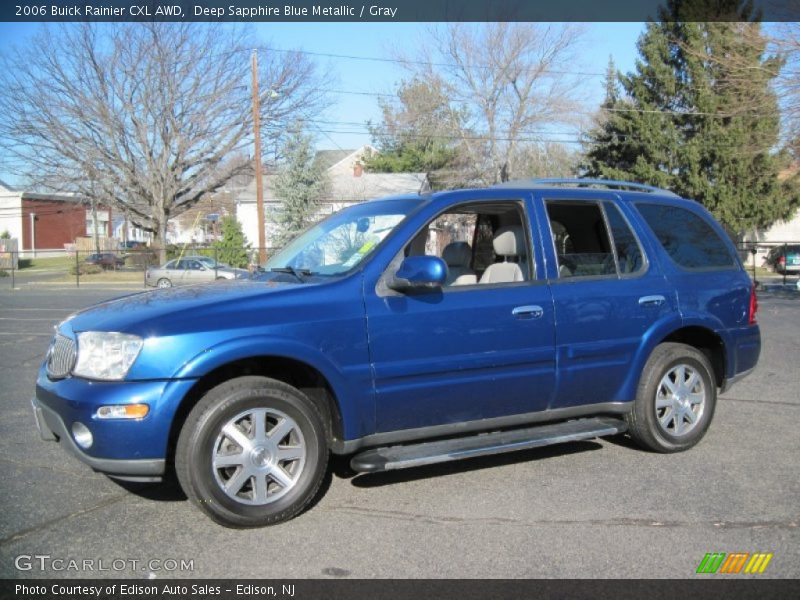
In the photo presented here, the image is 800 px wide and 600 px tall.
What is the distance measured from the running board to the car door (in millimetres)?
135

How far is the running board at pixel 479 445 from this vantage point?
411 centimetres

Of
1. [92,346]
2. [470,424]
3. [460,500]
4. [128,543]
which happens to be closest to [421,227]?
[470,424]

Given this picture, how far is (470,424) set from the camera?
4.54 meters

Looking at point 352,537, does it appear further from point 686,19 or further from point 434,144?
point 434,144

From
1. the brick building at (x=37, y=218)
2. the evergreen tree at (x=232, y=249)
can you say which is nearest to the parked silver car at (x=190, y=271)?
the evergreen tree at (x=232, y=249)

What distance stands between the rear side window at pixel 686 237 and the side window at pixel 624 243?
9.5 inches

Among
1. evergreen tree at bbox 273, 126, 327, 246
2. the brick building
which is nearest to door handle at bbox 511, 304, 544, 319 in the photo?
evergreen tree at bbox 273, 126, 327, 246

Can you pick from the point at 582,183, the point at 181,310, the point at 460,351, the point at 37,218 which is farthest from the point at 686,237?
the point at 37,218

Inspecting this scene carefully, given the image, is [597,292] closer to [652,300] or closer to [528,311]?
[652,300]

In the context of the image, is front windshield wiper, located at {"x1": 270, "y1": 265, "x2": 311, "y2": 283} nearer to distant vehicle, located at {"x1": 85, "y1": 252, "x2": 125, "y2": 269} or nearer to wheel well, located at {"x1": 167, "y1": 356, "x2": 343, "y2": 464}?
wheel well, located at {"x1": 167, "y1": 356, "x2": 343, "y2": 464}

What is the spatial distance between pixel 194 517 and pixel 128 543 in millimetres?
438

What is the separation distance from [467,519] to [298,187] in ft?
108

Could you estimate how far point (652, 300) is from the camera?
16.8 ft

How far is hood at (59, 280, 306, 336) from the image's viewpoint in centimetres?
378
